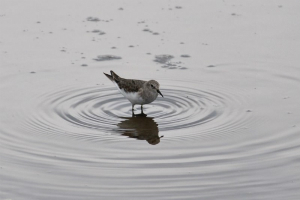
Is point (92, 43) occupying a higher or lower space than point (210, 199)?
higher

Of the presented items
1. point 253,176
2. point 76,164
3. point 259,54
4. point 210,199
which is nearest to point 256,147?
point 253,176

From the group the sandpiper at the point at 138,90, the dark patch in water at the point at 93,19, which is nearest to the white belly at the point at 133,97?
the sandpiper at the point at 138,90

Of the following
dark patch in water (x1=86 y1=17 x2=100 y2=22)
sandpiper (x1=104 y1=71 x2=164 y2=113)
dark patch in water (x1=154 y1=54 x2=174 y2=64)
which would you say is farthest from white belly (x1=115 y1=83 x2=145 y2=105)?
dark patch in water (x1=86 y1=17 x2=100 y2=22)

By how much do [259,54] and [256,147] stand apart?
4.31m

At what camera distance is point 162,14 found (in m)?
15.1

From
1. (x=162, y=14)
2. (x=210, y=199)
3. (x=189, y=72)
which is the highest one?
(x=162, y=14)

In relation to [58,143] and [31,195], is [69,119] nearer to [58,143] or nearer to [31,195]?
[58,143]

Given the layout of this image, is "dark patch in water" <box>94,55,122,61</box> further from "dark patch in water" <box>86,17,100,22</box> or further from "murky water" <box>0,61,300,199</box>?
"dark patch in water" <box>86,17,100,22</box>

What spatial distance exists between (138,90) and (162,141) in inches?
60.4

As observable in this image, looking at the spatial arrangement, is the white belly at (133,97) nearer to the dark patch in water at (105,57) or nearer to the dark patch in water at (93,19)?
the dark patch in water at (105,57)

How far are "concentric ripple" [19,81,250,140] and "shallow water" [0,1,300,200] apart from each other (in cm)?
2

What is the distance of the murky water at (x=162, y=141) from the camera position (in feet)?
25.3

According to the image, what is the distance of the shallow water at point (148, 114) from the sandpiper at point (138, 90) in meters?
0.30

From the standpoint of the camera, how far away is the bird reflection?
949cm
